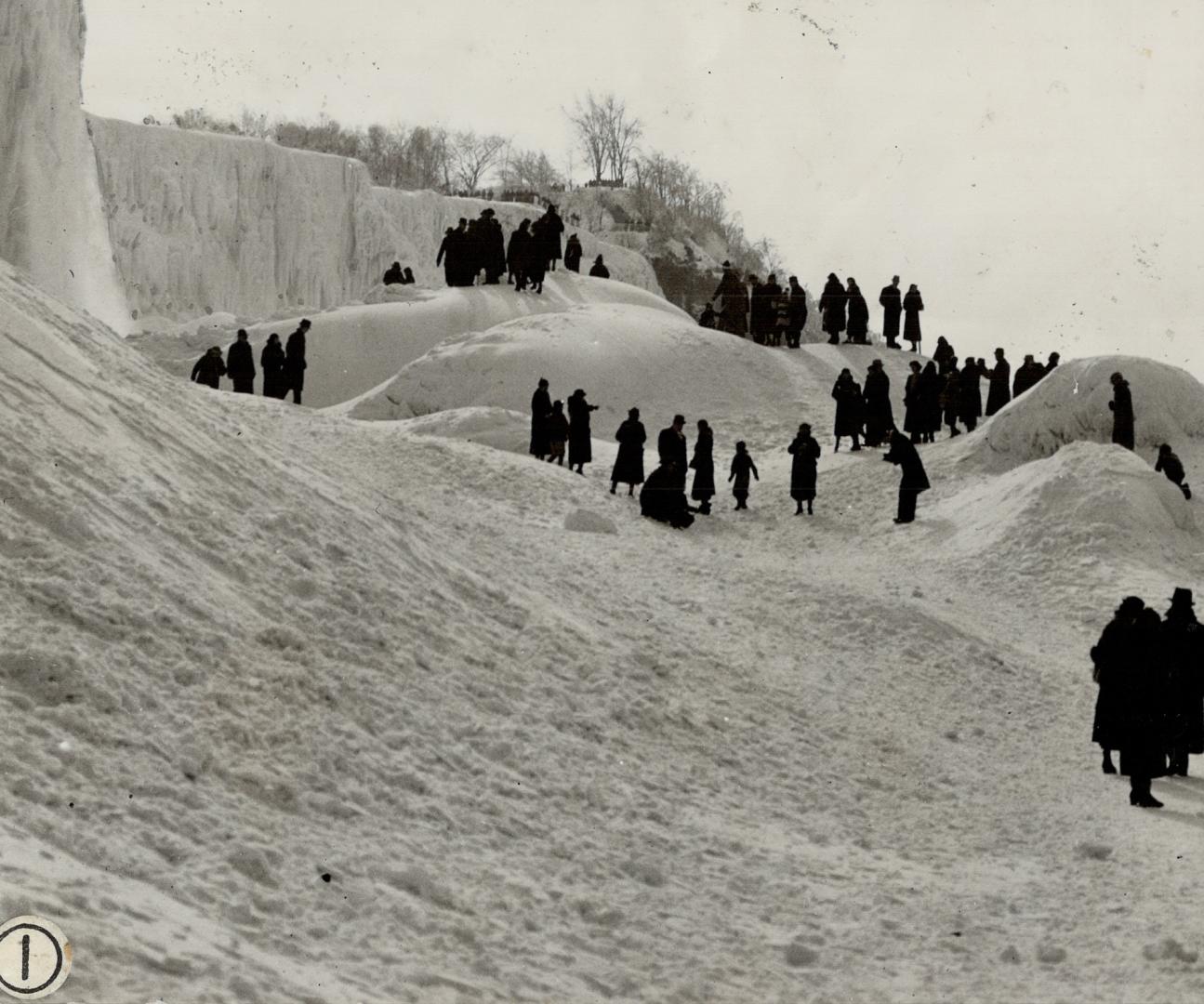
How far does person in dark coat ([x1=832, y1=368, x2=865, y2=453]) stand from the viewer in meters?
21.1

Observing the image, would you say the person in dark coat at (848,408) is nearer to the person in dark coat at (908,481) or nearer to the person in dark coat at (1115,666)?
the person in dark coat at (908,481)

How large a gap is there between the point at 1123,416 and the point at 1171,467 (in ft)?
4.31

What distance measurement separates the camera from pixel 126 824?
226 inches

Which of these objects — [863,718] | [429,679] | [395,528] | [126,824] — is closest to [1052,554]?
[863,718]

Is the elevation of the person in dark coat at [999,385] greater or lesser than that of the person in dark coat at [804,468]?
greater

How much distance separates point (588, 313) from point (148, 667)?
799 inches

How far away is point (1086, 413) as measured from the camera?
831 inches

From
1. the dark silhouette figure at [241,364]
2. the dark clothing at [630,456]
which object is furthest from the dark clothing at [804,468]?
the dark silhouette figure at [241,364]

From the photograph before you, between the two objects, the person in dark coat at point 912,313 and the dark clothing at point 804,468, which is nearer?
the dark clothing at point 804,468

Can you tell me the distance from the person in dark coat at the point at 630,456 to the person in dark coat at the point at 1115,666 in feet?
30.4

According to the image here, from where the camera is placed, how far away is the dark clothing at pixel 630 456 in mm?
18625

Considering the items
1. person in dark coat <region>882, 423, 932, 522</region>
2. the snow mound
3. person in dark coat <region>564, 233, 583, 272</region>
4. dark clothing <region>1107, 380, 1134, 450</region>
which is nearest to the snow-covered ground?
person in dark coat <region>882, 423, 932, 522</region>

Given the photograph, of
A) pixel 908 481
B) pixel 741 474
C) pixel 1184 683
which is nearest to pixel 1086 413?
pixel 908 481

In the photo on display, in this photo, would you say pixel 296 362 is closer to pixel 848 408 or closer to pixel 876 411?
pixel 848 408
